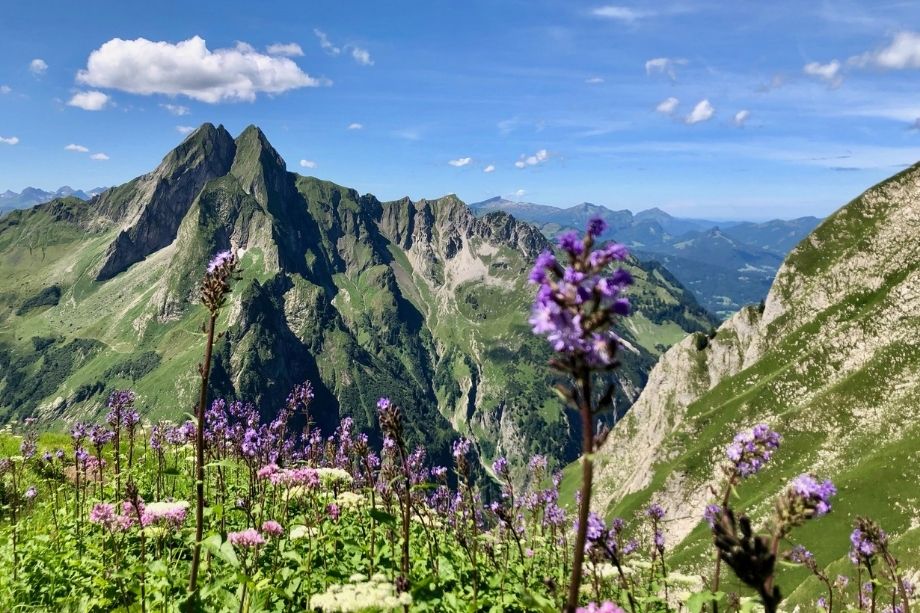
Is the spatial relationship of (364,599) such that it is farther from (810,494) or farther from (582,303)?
(810,494)

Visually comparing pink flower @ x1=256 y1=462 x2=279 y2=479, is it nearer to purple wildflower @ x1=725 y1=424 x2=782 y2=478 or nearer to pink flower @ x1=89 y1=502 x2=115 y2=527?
pink flower @ x1=89 y1=502 x2=115 y2=527

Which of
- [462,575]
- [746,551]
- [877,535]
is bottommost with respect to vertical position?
[462,575]

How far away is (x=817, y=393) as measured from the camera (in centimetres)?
12694

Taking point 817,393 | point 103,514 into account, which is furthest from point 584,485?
point 817,393

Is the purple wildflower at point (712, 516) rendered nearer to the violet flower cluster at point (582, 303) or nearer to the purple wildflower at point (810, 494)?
the purple wildflower at point (810, 494)

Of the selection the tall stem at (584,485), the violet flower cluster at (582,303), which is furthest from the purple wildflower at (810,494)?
the violet flower cluster at (582,303)

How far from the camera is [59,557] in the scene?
472 inches

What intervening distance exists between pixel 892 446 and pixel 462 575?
117 m

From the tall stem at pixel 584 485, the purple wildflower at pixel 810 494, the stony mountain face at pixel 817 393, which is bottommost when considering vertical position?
the stony mountain face at pixel 817 393

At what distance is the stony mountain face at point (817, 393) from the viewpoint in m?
90.9

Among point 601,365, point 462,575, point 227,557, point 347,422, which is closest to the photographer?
point 601,365

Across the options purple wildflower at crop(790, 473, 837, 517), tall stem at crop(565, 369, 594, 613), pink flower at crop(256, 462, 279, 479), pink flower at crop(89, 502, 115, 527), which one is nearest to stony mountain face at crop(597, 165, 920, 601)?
purple wildflower at crop(790, 473, 837, 517)

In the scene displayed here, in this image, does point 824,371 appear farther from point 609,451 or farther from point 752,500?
point 609,451

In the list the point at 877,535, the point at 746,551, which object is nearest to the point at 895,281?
the point at 877,535
